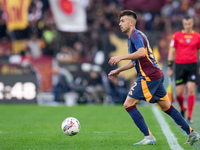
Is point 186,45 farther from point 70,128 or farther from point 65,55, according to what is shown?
point 65,55

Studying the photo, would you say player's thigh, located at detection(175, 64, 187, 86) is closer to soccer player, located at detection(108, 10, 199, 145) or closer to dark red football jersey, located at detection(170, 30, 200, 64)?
dark red football jersey, located at detection(170, 30, 200, 64)

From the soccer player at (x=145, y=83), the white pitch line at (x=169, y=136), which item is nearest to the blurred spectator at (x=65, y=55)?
the white pitch line at (x=169, y=136)

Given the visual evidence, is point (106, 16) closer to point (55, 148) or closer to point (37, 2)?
point (37, 2)

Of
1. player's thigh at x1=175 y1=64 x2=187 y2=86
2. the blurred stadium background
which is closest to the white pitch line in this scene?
player's thigh at x1=175 y1=64 x2=187 y2=86

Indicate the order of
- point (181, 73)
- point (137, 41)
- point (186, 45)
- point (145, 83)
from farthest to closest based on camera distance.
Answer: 1. point (181, 73)
2. point (186, 45)
3. point (145, 83)
4. point (137, 41)

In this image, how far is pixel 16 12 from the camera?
1927cm

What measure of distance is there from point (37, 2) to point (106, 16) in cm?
365

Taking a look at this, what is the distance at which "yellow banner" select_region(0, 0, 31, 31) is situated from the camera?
19.2m

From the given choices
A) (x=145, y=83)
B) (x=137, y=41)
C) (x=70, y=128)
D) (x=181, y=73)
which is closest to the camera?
(x=137, y=41)

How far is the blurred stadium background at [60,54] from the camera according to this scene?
18.2 m

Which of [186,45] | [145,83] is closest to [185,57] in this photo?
[186,45]

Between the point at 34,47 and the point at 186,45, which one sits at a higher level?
the point at 186,45

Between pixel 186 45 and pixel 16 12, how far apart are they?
428 inches

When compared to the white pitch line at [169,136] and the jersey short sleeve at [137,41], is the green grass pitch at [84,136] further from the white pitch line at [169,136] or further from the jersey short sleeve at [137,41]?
the jersey short sleeve at [137,41]
